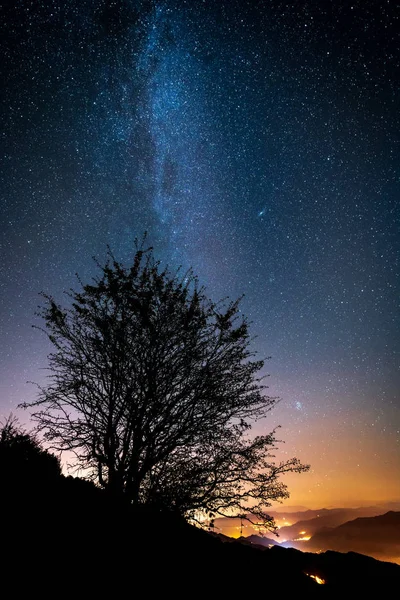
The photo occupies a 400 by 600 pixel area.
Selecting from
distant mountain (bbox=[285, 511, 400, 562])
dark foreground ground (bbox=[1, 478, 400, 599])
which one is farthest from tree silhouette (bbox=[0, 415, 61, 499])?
distant mountain (bbox=[285, 511, 400, 562])

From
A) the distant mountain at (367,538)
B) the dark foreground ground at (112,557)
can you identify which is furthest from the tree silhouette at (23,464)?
the distant mountain at (367,538)

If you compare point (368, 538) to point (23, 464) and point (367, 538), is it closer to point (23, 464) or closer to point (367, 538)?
point (367, 538)

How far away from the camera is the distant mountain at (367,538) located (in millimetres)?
106125

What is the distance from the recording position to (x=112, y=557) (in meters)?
4.32

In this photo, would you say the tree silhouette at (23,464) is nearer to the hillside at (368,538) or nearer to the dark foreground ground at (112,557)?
the dark foreground ground at (112,557)

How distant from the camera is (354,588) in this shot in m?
8.28

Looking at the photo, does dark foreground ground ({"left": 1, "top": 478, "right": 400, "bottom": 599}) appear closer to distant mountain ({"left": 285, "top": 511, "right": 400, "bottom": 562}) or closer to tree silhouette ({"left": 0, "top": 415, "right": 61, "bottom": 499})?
tree silhouette ({"left": 0, "top": 415, "right": 61, "bottom": 499})

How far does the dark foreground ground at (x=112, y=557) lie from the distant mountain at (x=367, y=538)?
432ft

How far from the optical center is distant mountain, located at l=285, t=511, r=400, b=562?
106 m

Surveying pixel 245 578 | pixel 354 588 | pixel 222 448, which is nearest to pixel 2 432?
pixel 222 448

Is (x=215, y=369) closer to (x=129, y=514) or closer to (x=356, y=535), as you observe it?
(x=129, y=514)

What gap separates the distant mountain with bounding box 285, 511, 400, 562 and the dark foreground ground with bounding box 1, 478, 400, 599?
132 metres

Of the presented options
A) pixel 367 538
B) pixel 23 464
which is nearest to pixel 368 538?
pixel 367 538

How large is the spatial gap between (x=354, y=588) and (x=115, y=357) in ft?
30.1
